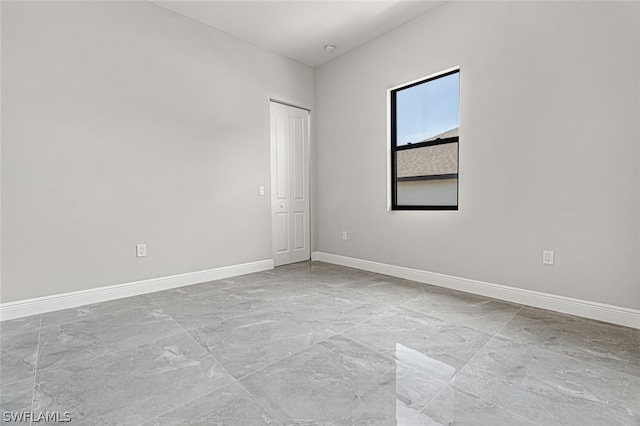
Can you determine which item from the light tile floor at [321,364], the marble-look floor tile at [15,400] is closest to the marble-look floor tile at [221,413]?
the light tile floor at [321,364]

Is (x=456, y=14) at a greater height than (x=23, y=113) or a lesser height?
greater

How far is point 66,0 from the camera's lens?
268 cm

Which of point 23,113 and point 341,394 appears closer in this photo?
point 341,394

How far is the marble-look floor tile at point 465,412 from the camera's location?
127cm

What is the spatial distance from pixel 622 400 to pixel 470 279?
168 centimetres

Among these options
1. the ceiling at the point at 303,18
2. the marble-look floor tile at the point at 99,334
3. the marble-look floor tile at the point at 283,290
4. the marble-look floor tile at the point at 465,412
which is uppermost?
the ceiling at the point at 303,18

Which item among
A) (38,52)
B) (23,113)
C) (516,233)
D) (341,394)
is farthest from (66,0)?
(516,233)

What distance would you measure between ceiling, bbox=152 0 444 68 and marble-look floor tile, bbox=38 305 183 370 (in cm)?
317

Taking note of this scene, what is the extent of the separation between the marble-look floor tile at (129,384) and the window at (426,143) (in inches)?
109

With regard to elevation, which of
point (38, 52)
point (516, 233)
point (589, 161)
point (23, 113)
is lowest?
point (516, 233)

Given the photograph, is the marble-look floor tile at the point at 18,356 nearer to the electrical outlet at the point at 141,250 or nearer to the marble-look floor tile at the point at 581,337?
the electrical outlet at the point at 141,250

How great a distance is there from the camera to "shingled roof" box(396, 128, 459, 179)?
325 centimetres

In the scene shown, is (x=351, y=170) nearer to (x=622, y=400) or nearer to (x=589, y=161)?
(x=589, y=161)

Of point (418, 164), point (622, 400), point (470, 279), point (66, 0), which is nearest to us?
point (622, 400)
